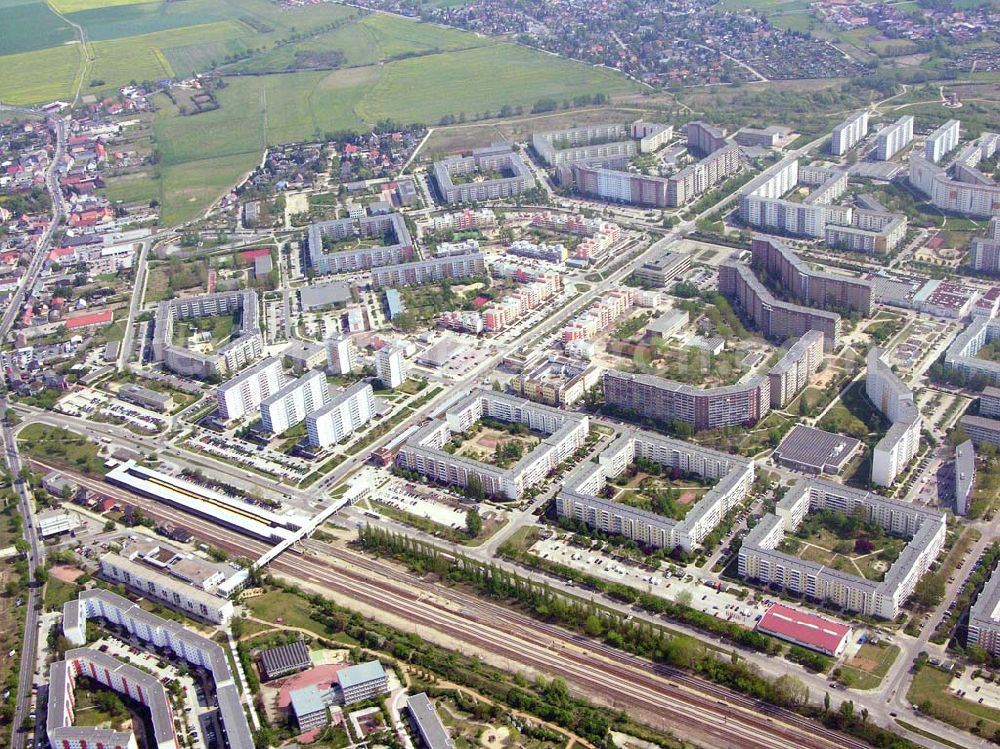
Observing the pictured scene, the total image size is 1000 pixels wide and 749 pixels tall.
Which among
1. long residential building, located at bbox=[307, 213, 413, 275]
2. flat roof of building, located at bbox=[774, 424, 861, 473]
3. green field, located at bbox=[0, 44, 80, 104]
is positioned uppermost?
green field, located at bbox=[0, 44, 80, 104]

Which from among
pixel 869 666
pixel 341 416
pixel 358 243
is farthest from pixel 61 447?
pixel 869 666

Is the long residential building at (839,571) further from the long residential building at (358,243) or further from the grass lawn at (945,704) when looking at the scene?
the long residential building at (358,243)

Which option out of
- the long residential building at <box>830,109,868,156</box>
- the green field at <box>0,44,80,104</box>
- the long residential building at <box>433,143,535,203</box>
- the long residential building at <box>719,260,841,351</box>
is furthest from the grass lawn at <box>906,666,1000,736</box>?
the green field at <box>0,44,80,104</box>

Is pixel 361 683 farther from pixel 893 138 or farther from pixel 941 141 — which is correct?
pixel 893 138

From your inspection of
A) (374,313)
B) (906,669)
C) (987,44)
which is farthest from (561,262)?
(987,44)

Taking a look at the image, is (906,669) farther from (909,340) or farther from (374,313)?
(374,313)

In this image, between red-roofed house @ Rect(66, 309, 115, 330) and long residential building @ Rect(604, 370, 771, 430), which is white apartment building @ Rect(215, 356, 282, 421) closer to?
red-roofed house @ Rect(66, 309, 115, 330)

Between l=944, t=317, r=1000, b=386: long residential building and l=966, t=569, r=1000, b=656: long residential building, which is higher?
l=944, t=317, r=1000, b=386: long residential building
